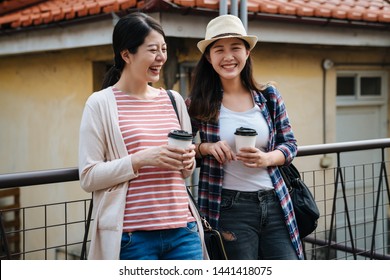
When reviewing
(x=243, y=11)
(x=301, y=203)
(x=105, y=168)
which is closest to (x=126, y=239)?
(x=105, y=168)

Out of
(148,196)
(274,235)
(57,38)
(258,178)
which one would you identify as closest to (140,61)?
(148,196)

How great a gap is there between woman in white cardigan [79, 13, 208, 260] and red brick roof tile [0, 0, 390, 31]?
359 centimetres

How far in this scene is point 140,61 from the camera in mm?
2373

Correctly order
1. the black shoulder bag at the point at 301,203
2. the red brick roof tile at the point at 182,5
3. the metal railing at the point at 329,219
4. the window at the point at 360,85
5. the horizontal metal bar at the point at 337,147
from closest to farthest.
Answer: the black shoulder bag at the point at 301,203
the horizontal metal bar at the point at 337,147
the metal railing at the point at 329,219
the red brick roof tile at the point at 182,5
the window at the point at 360,85

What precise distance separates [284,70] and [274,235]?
18.3 ft

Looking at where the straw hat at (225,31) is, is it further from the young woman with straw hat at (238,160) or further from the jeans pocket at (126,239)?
the jeans pocket at (126,239)

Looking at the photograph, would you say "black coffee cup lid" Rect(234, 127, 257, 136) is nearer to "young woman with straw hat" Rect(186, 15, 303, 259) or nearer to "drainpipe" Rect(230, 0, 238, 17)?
"young woman with straw hat" Rect(186, 15, 303, 259)

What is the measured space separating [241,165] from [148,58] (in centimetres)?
67

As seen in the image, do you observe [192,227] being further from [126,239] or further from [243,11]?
[243,11]

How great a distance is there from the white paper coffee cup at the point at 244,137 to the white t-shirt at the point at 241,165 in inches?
4.4

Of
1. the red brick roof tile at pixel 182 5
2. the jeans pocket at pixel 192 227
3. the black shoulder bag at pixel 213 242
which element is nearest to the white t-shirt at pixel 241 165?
the black shoulder bag at pixel 213 242

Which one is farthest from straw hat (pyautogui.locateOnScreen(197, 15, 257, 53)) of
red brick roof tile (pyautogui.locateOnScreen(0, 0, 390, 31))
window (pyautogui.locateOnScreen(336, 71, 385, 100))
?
window (pyautogui.locateOnScreen(336, 71, 385, 100))

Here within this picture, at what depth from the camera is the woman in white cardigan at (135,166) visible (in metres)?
2.28
